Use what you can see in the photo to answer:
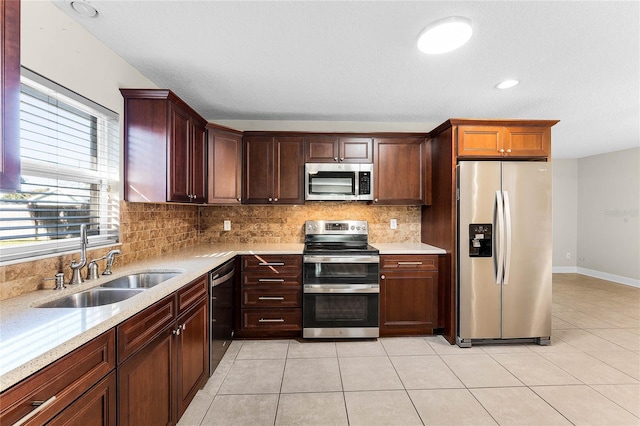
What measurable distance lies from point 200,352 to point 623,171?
23.9 feet

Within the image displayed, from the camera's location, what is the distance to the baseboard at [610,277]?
5.16 metres

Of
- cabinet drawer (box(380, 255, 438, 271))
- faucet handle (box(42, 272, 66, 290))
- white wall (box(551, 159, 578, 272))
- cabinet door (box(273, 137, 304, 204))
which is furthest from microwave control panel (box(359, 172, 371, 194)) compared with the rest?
white wall (box(551, 159, 578, 272))

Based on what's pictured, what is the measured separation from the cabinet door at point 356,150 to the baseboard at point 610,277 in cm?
554

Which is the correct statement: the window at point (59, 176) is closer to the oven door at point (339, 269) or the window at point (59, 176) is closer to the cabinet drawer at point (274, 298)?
the cabinet drawer at point (274, 298)

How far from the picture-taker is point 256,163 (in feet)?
11.0

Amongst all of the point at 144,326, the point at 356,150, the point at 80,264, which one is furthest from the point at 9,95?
the point at 356,150

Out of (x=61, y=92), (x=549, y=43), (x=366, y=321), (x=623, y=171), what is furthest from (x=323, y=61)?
(x=623, y=171)

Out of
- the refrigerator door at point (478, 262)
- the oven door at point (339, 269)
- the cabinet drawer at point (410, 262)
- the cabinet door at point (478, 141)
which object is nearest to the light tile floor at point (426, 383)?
the refrigerator door at point (478, 262)

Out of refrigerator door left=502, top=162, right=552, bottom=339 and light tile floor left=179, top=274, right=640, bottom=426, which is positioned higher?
refrigerator door left=502, top=162, right=552, bottom=339

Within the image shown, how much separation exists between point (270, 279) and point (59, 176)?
6.17 feet

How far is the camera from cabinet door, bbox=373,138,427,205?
11.1 feet

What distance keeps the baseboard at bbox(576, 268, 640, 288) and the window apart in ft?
25.3

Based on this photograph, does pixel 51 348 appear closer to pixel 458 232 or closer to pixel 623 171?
pixel 458 232

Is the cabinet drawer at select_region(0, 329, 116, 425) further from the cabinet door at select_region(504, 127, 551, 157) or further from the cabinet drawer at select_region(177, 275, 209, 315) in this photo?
the cabinet door at select_region(504, 127, 551, 157)
